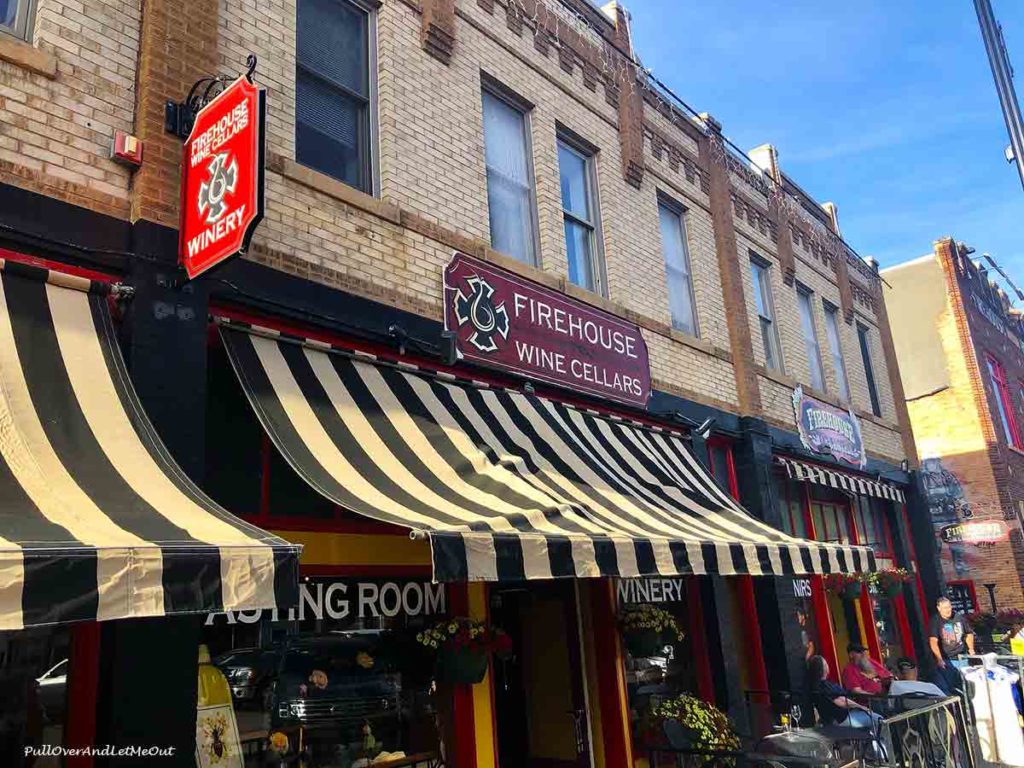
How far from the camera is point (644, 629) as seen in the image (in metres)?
7.86

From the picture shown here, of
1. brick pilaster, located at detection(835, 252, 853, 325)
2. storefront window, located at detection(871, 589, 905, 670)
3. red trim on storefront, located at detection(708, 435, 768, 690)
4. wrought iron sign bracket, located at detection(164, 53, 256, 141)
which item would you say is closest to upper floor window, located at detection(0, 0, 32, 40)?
wrought iron sign bracket, located at detection(164, 53, 256, 141)

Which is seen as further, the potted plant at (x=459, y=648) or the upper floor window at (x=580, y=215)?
the upper floor window at (x=580, y=215)

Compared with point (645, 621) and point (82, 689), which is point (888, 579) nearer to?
point (645, 621)

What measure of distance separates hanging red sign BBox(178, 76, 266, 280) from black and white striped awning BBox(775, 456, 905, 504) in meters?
8.93

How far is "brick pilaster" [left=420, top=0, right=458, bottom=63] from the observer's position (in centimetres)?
780

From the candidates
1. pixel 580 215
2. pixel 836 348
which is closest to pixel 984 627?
pixel 836 348

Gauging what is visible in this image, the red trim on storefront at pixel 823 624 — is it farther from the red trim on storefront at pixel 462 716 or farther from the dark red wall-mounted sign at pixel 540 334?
the red trim on storefront at pixel 462 716

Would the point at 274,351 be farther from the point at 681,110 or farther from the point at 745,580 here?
the point at 681,110

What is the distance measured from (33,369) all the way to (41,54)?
2.06 m

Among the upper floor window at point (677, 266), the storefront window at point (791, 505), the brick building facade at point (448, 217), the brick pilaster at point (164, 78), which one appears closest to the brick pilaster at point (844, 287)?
the brick building facade at point (448, 217)

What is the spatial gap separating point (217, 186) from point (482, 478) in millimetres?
2511

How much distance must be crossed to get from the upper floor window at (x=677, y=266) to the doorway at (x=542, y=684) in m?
4.18

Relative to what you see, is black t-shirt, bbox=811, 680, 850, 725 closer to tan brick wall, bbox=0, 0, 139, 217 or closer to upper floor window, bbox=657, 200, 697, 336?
upper floor window, bbox=657, 200, 697, 336

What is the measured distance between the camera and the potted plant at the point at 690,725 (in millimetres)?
7402
